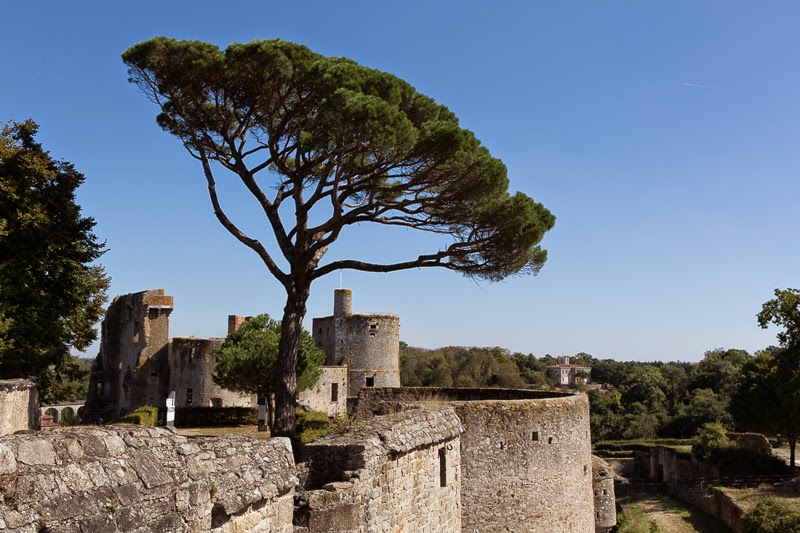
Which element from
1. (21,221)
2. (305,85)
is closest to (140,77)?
(305,85)

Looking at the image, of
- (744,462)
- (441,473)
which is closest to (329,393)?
(744,462)

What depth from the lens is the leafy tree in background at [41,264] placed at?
19.4 meters

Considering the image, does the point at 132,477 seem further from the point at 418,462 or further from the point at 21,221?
the point at 21,221

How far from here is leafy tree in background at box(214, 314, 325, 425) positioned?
98.0 feet

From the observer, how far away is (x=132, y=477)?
4043 mm

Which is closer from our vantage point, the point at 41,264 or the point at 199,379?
the point at 41,264

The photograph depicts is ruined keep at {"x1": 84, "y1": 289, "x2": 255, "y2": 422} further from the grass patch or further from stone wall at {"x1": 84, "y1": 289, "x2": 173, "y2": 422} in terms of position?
the grass patch

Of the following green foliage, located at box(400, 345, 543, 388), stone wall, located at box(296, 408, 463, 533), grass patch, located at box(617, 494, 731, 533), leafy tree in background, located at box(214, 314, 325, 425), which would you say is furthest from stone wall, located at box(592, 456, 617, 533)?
green foliage, located at box(400, 345, 543, 388)

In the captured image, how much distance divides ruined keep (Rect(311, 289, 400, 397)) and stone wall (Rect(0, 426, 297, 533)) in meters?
33.7

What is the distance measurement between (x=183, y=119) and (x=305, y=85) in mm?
3479

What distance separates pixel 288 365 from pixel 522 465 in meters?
6.60

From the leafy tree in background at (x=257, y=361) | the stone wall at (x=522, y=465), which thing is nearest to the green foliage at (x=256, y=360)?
the leafy tree in background at (x=257, y=361)

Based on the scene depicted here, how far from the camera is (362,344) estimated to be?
39438 millimetres

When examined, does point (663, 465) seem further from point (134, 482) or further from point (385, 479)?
point (134, 482)
